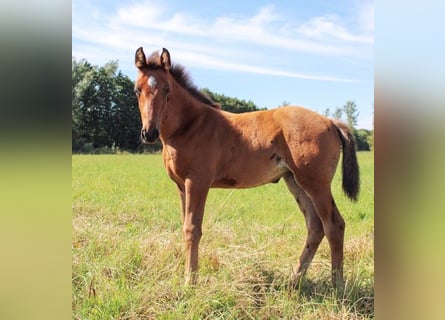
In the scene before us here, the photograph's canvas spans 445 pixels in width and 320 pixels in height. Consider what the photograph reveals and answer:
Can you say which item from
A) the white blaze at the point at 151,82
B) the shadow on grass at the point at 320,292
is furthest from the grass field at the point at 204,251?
the white blaze at the point at 151,82

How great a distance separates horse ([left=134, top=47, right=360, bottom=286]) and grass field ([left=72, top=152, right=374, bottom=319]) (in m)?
0.14

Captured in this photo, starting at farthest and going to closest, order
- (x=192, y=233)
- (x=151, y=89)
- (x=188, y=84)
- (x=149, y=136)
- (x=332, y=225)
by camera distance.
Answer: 1. (x=188, y=84)
2. (x=332, y=225)
3. (x=192, y=233)
4. (x=151, y=89)
5. (x=149, y=136)

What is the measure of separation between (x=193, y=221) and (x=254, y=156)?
26.1 inches

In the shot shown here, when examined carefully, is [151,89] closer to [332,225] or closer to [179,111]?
[179,111]

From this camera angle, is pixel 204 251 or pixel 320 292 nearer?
pixel 320 292

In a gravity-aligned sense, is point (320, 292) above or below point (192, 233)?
below

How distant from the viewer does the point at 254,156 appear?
8.91 ft

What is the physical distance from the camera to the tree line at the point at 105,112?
8.31ft

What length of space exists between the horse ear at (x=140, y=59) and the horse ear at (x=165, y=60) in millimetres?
118

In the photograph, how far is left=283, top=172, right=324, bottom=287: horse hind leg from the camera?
2703 millimetres

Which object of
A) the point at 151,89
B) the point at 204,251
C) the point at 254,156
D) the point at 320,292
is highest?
the point at 151,89

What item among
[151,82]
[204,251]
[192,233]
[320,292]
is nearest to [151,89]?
[151,82]

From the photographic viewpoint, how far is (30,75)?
38.2 inches

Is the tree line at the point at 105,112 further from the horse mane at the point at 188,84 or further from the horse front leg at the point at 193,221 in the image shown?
the horse front leg at the point at 193,221
